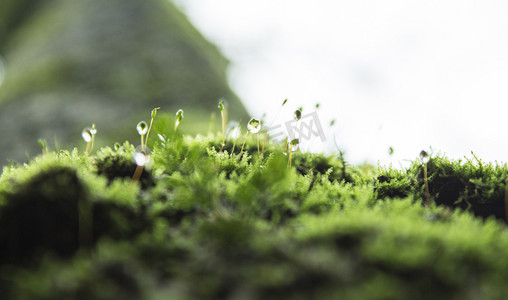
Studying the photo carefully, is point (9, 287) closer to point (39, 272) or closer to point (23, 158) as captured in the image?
point (39, 272)

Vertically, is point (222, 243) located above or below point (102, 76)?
below

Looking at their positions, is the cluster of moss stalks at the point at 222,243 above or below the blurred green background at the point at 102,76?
below

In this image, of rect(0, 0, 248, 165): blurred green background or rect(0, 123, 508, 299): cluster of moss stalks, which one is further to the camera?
rect(0, 0, 248, 165): blurred green background

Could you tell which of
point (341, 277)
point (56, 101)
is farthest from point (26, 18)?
point (341, 277)

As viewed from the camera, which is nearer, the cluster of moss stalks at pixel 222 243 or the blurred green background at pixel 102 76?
the cluster of moss stalks at pixel 222 243

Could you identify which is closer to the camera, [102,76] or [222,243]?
[222,243]
